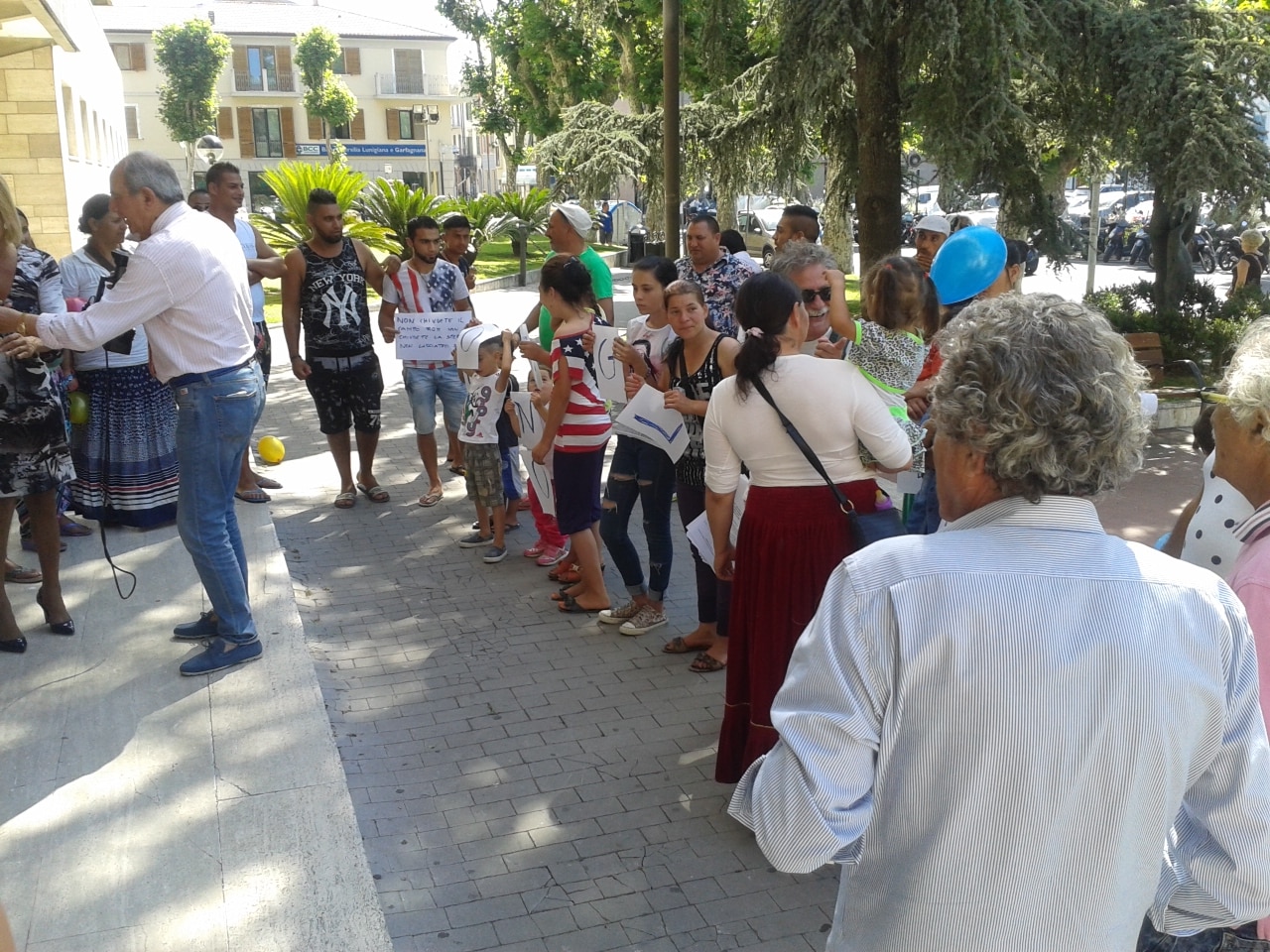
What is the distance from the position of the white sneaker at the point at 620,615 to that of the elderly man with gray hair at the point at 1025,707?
4154mm

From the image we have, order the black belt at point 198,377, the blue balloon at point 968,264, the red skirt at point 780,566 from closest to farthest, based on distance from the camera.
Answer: the red skirt at point 780,566 < the black belt at point 198,377 < the blue balloon at point 968,264

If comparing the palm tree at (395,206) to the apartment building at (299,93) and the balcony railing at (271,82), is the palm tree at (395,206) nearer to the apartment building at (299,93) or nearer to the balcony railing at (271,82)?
the apartment building at (299,93)

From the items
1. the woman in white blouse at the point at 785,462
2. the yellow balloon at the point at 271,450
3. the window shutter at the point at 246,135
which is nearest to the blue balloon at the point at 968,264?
the woman in white blouse at the point at 785,462

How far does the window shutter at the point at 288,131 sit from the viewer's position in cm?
7781

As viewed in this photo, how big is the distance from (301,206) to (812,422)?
15155mm

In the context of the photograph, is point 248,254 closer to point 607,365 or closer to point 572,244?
point 572,244

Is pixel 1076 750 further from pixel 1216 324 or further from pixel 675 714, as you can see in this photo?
pixel 1216 324

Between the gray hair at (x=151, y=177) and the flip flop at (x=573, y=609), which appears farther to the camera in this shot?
the flip flop at (x=573, y=609)

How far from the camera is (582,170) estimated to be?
11812mm

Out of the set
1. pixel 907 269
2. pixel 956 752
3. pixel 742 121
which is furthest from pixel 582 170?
pixel 956 752

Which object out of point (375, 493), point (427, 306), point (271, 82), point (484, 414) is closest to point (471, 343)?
point (484, 414)

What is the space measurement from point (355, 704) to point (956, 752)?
3.91m

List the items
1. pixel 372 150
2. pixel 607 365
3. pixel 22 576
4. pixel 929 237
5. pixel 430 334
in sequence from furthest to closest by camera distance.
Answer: pixel 372 150, pixel 430 334, pixel 929 237, pixel 22 576, pixel 607 365

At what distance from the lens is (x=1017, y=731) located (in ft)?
5.23
